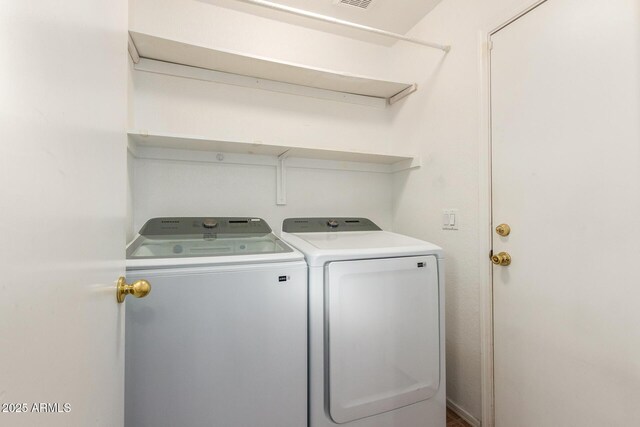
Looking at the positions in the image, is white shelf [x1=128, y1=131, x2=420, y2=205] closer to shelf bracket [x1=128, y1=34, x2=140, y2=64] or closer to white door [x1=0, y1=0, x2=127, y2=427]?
shelf bracket [x1=128, y1=34, x2=140, y2=64]

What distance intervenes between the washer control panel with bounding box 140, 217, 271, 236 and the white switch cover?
3.78 feet

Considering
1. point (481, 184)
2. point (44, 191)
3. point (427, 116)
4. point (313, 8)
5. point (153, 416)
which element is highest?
point (313, 8)

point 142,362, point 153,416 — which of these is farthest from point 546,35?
point 153,416

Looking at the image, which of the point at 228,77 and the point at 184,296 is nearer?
the point at 184,296

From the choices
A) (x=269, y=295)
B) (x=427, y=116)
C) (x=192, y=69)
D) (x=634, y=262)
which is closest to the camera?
(x=634, y=262)

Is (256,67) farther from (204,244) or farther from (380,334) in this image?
(380,334)

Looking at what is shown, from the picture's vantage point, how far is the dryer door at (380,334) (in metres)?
1.28

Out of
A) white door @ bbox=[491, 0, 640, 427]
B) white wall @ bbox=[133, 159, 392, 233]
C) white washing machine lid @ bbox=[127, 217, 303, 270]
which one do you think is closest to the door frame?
white door @ bbox=[491, 0, 640, 427]

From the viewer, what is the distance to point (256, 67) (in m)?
1.81

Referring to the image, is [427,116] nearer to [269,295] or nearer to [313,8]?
[313,8]

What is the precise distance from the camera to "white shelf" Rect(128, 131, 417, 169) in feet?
5.13

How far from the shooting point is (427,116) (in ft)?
6.47

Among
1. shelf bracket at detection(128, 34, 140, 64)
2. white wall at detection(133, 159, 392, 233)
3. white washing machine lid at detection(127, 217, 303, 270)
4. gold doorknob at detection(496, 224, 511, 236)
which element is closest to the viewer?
white washing machine lid at detection(127, 217, 303, 270)

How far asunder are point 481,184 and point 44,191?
174 centimetres
